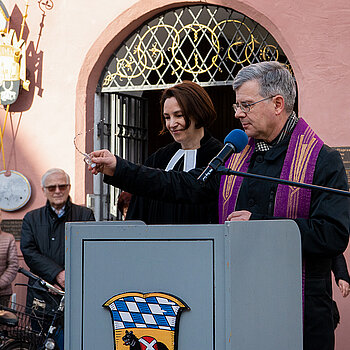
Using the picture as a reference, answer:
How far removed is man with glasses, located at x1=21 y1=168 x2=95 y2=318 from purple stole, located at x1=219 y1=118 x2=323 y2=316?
310cm

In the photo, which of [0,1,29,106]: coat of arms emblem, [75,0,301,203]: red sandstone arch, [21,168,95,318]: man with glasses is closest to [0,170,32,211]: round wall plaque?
[75,0,301,203]: red sandstone arch

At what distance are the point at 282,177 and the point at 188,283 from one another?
2.60ft

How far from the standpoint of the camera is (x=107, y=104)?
795cm

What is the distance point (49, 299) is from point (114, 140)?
2629mm

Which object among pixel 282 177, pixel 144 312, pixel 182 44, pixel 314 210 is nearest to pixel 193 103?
pixel 282 177

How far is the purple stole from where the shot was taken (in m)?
2.60

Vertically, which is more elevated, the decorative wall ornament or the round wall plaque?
the decorative wall ornament

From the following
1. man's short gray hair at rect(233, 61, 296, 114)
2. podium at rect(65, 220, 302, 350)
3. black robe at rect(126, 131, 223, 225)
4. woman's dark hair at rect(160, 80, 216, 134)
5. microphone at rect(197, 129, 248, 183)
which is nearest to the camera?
podium at rect(65, 220, 302, 350)

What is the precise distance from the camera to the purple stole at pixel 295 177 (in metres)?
2.60

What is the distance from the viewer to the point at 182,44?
7.57 meters

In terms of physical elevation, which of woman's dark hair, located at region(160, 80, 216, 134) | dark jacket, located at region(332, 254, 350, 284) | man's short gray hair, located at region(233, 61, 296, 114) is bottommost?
dark jacket, located at region(332, 254, 350, 284)

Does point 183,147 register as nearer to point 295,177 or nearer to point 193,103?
point 193,103

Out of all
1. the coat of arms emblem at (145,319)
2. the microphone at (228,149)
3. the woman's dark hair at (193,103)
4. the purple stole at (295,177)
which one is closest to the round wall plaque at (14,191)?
the woman's dark hair at (193,103)

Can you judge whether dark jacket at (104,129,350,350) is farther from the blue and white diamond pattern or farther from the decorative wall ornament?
the decorative wall ornament
